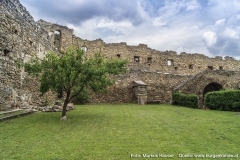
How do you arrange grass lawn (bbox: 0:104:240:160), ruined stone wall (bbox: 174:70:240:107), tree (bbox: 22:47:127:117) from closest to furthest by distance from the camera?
grass lawn (bbox: 0:104:240:160) → tree (bbox: 22:47:127:117) → ruined stone wall (bbox: 174:70:240:107)

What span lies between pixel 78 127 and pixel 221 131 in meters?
5.72

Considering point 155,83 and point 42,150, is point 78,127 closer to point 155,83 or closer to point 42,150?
point 42,150

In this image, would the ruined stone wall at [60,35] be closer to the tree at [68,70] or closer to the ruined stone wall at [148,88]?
the ruined stone wall at [148,88]

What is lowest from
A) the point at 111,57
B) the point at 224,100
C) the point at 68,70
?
the point at 224,100

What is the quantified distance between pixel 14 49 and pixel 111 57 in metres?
9.58

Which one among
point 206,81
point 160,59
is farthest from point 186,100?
point 160,59

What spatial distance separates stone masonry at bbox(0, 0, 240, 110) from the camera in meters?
11.2

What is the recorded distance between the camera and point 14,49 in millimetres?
11844

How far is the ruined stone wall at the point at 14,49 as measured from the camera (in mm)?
10703

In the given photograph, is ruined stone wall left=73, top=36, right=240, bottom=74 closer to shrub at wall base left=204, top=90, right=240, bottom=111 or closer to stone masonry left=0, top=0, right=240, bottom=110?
stone masonry left=0, top=0, right=240, bottom=110

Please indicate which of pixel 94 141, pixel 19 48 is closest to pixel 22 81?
pixel 19 48

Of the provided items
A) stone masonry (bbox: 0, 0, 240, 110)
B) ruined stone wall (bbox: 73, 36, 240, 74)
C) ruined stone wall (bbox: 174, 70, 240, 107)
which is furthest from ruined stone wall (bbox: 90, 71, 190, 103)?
ruined stone wall (bbox: 73, 36, 240, 74)

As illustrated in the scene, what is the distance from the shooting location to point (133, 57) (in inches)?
1399

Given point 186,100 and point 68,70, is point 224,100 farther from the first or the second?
point 68,70
